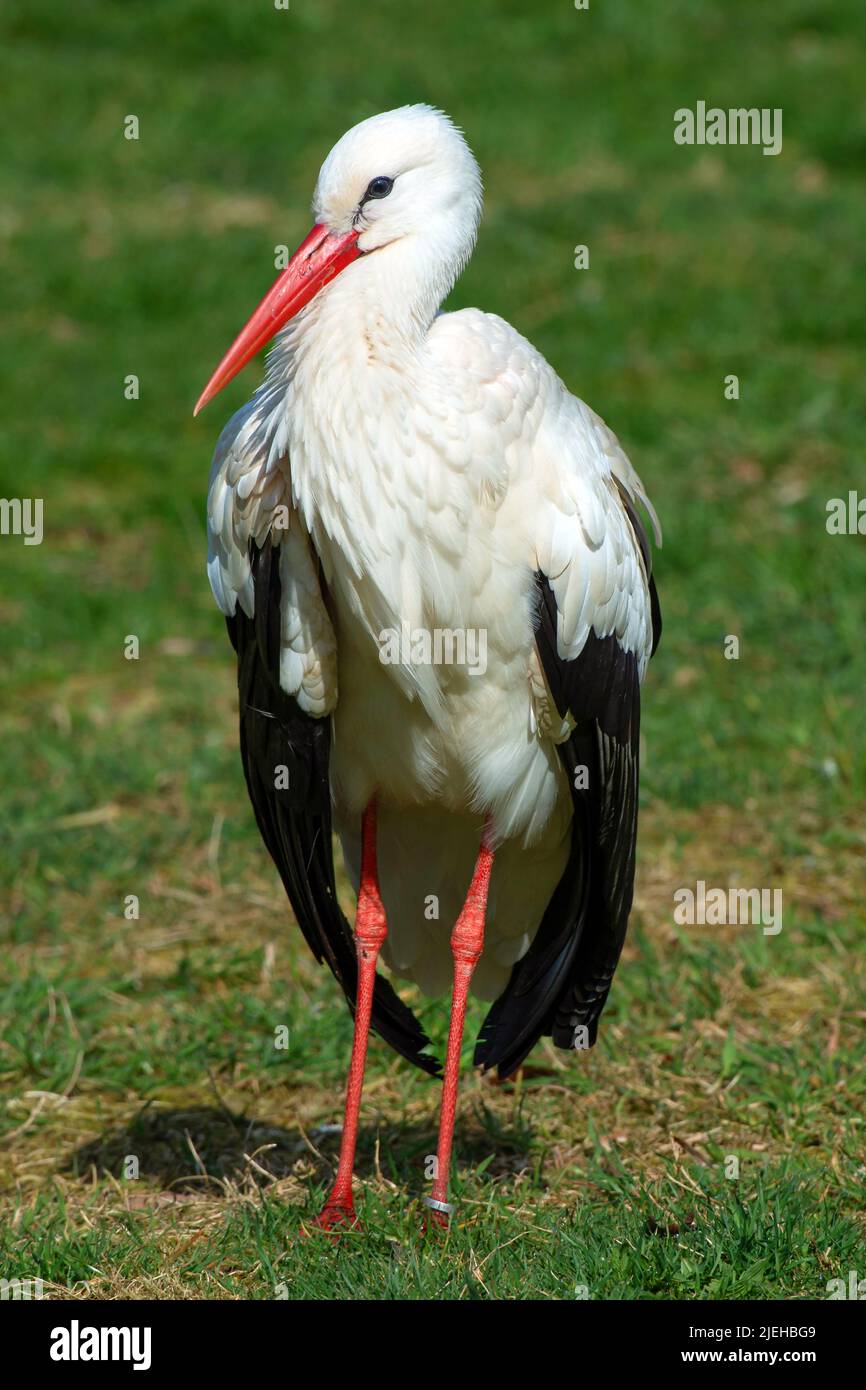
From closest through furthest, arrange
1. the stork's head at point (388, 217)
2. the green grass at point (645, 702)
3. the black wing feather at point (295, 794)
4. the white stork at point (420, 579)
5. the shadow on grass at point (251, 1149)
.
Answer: the white stork at point (420, 579) < the stork's head at point (388, 217) < the black wing feather at point (295, 794) < the green grass at point (645, 702) < the shadow on grass at point (251, 1149)

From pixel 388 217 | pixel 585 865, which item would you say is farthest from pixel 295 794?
pixel 388 217

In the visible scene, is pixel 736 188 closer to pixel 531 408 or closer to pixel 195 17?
pixel 195 17

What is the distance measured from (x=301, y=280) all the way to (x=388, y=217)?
0.21m

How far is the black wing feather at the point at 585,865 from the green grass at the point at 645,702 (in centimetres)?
28

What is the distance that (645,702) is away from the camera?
5855 mm

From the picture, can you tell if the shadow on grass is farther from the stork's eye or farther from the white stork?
the stork's eye

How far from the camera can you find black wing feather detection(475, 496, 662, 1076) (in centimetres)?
356

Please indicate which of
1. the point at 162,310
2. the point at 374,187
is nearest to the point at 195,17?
the point at 162,310

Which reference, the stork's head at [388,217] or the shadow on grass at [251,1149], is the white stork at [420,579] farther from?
the shadow on grass at [251,1149]

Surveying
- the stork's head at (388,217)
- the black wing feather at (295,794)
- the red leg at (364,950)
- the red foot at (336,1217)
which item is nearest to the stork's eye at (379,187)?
the stork's head at (388,217)

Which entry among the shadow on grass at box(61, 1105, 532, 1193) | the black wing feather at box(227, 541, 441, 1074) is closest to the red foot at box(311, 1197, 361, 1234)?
the shadow on grass at box(61, 1105, 532, 1193)

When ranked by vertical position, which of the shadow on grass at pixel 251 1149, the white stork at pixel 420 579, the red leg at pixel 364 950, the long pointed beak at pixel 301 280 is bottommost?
the shadow on grass at pixel 251 1149

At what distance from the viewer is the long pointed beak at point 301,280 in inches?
137

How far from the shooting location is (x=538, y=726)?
3.62 metres
